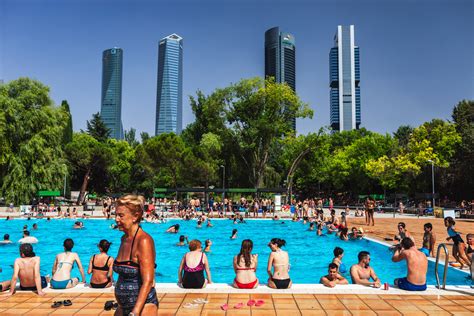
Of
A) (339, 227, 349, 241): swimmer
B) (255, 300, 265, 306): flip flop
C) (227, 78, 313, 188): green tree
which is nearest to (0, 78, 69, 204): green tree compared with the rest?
(227, 78, 313, 188): green tree

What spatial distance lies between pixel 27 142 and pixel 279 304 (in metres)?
38.2

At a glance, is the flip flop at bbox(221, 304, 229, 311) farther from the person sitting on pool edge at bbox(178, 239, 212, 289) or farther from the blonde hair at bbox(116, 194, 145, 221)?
the blonde hair at bbox(116, 194, 145, 221)

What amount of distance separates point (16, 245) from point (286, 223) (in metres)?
18.2

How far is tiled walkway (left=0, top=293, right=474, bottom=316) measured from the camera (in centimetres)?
601

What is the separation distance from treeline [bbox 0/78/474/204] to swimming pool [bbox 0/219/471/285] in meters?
11.0

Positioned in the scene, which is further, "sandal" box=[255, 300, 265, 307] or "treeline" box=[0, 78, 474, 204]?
"treeline" box=[0, 78, 474, 204]

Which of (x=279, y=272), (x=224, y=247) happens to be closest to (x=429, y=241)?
(x=279, y=272)

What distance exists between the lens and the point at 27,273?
711cm

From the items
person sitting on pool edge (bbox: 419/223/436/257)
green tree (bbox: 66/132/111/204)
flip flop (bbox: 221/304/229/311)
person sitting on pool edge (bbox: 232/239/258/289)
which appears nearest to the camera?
flip flop (bbox: 221/304/229/311)

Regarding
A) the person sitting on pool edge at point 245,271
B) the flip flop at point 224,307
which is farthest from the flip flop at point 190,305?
the person sitting on pool edge at point 245,271

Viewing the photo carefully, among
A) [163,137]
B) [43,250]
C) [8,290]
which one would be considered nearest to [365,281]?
[8,290]

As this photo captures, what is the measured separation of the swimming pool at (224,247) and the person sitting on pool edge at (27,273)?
5.27m

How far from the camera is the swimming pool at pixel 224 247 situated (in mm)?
12977

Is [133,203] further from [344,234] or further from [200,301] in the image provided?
[344,234]
